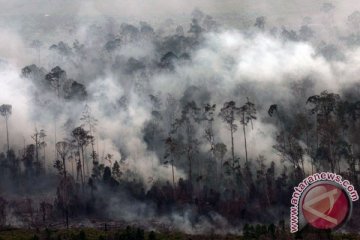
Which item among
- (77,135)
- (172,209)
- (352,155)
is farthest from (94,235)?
(352,155)

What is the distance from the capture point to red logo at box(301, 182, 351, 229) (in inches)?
3167

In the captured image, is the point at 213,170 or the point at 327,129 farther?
the point at 213,170

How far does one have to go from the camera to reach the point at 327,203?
81.2m

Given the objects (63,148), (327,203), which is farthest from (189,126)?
(327,203)

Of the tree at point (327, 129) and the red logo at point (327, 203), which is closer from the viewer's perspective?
the red logo at point (327, 203)

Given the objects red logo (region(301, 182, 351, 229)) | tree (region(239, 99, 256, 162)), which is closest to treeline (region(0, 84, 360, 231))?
tree (region(239, 99, 256, 162))

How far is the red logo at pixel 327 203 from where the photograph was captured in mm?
80438

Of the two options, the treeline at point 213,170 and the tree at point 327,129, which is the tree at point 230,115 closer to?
the treeline at point 213,170

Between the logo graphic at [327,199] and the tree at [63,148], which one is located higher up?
the tree at [63,148]

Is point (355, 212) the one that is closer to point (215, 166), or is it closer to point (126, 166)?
point (215, 166)

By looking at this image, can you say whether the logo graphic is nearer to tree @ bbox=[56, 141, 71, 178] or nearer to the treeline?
the treeline

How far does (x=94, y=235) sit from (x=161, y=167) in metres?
58.0

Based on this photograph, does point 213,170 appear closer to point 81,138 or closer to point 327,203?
point 81,138

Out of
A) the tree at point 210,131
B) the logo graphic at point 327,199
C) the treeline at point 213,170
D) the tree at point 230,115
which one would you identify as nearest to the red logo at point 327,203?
the logo graphic at point 327,199
